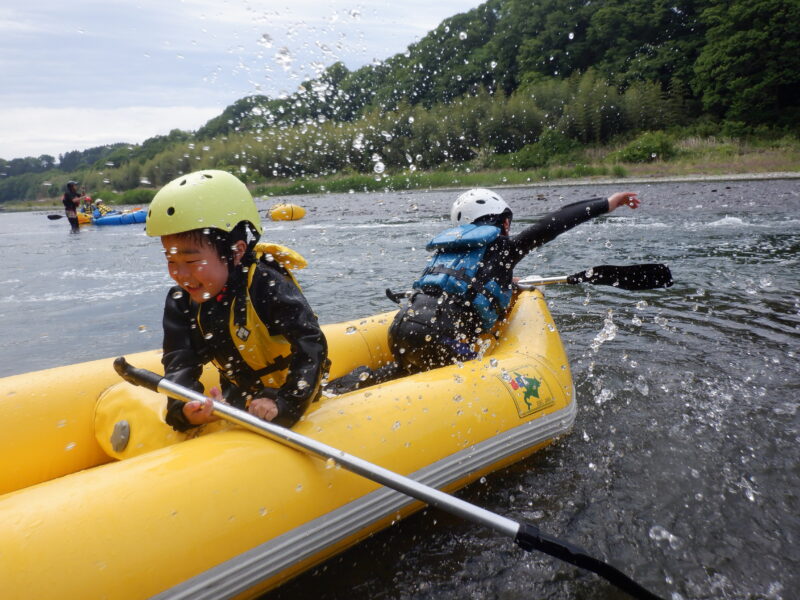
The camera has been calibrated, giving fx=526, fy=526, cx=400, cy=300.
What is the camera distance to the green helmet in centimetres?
214

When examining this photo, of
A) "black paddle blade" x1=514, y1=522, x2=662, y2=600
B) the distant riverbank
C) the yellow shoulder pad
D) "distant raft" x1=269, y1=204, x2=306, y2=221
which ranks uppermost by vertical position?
the yellow shoulder pad

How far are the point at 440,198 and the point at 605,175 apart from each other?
843cm

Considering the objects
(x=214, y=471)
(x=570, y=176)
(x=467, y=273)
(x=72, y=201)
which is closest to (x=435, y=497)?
(x=214, y=471)

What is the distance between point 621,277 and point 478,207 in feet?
5.09

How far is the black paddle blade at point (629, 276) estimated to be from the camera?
430 centimetres

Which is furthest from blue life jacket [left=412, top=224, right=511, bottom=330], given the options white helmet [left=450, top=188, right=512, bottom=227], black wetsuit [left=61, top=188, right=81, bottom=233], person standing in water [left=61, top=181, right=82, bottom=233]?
black wetsuit [left=61, top=188, right=81, bottom=233]

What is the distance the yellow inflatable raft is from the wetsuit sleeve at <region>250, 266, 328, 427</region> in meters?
0.13

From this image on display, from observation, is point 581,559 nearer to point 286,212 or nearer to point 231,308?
point 231,308

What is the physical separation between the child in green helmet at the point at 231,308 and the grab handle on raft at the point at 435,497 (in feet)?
0.30

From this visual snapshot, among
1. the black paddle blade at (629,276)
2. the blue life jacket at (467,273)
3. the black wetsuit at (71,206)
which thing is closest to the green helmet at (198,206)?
the blue life jacket at (467,273)

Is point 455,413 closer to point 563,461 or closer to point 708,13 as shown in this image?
point 563,461

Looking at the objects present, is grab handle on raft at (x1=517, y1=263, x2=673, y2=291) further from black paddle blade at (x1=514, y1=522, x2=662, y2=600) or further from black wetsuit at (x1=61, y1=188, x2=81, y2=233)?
black wetsuit at (x1=61, y1=188, x2=81, y2=233)

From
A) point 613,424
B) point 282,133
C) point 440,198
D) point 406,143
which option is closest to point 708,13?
point 406,143

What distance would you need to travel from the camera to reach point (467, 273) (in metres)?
3.30
